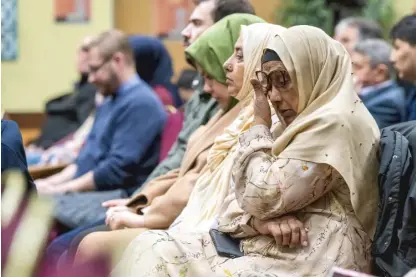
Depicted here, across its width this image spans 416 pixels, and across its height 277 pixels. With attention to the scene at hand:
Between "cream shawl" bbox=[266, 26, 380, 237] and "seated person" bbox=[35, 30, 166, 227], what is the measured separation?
1.73 meters

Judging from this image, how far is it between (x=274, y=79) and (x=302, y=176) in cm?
28

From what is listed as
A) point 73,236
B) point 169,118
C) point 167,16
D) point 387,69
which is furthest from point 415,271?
point 167,16

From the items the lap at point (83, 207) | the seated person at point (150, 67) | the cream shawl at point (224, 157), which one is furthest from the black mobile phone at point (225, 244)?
the seated person at point (150, 67)

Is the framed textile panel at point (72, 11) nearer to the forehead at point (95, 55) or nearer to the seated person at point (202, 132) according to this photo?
the forehead at point (95, 55)

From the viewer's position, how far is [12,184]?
2.97 ft

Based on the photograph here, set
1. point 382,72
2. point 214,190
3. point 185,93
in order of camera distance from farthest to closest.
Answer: point 185,93 < point 382,72 < point 214,190

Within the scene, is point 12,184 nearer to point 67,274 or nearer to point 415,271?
point 67,274

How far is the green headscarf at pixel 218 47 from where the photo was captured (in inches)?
120

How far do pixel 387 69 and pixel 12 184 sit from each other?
12.1ft

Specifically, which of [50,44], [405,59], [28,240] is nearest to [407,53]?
[405,59]

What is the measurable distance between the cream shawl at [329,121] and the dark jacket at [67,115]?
4.03 meters

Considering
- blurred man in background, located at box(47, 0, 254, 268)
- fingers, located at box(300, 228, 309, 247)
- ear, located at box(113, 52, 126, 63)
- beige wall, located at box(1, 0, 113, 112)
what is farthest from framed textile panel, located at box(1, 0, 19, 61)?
fingers, located at box(300, 228, 309, 247)

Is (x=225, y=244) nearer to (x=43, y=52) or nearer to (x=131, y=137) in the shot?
(x=131, y=137)

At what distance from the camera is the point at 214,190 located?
2.77 meters
